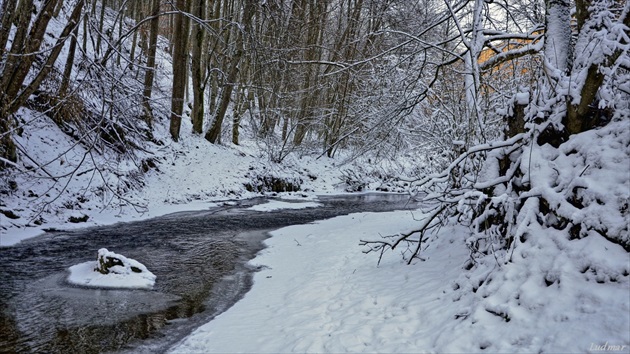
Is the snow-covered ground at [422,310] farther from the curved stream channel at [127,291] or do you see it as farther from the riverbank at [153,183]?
the riverbank at [153,183]

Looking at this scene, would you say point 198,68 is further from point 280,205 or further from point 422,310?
point 422,310

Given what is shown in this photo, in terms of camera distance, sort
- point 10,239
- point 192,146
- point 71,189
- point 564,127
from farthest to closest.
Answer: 1. point 192,146
2. point 71,189
3. point 10,239
4. point 564,127

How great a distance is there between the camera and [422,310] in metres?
4.67

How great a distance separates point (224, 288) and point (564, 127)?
5.49 meters

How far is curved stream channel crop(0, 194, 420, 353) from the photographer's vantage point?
16.7ft

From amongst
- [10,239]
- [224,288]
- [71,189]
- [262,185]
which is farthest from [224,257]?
[262,185]

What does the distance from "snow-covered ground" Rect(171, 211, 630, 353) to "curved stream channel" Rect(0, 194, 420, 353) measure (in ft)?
1.78

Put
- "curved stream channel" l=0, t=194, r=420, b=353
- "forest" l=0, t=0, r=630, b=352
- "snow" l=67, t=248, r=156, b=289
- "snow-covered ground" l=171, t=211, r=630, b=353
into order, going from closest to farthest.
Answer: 1. "snow-covered ground" l=171, t=211, r=630, b=353
2. "forest" l=0, t=0, r=630, b=352
3. "curved stream channel" l=0, t=194, r=420, b=353
4. "snow" l=67, t=248, r=156, b=289

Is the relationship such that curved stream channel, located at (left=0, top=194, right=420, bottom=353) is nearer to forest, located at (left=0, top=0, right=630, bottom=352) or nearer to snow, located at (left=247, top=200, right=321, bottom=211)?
forest, located at (left=0, top=0, right=630, bottom=352)

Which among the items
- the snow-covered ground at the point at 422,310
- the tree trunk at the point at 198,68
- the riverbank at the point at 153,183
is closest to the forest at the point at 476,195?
the snow-covered ground at the point at 422,310

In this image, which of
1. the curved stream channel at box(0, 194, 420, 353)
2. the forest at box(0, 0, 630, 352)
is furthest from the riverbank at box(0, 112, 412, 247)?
the curved stream channel at box(0, 194, 420, 353)

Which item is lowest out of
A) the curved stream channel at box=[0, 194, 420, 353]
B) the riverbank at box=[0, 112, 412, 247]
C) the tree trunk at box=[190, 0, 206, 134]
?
the curved stream channel at box=[0, 194, 420, 353]

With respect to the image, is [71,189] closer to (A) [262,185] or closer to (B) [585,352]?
(A) [262,185]

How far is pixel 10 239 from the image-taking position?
29.7 feet
